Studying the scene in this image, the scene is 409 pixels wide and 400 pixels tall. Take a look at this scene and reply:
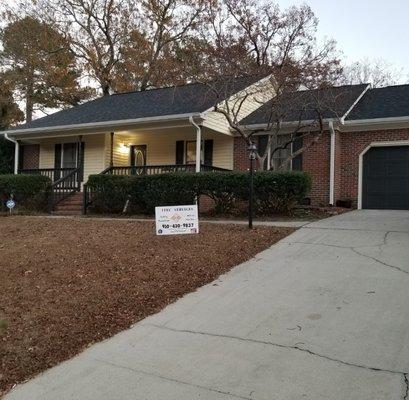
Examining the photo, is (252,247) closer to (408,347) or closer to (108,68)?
(408,347)

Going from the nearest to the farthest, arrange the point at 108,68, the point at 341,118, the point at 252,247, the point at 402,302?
1. the point at 402,302
2. the point at 252,247
3. the point at 341,118
4. the point at 108,68

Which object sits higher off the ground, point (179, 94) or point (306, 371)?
point (179, 94)

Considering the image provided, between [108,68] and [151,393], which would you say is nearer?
Result: [151,393]

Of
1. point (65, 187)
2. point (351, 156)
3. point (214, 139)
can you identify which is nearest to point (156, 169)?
point (214, 139)

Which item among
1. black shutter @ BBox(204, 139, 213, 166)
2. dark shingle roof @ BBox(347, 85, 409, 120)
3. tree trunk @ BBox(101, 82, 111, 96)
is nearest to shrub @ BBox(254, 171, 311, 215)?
dark shingle roof @ BBox(347, 85, 409, 120)

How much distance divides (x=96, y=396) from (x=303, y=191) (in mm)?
9994

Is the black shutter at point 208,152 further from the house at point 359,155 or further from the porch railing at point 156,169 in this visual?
the house at point 359,155

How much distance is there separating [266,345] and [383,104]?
14753 millimetres

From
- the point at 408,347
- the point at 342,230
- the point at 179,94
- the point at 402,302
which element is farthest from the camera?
the point at 179,94

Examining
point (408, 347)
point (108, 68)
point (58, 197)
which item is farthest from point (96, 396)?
point (108, 68)

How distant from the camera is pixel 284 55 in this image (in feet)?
54.4

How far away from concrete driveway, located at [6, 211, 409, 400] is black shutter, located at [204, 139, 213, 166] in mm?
12105

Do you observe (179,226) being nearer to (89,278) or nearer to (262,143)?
(89,278)

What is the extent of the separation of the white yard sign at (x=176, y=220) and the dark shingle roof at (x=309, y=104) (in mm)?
7336
